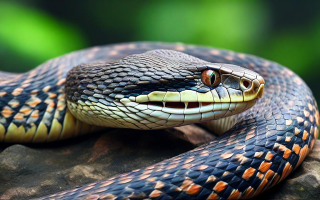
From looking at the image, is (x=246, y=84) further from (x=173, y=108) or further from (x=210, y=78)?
(x=173, y=108)

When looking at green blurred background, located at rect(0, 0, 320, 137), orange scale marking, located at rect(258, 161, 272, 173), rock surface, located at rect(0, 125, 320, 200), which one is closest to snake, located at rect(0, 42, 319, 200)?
orange scale marking, located at rect(258, 161, 272, 173)

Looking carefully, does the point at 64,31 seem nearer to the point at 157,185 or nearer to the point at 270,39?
the point at 270,39

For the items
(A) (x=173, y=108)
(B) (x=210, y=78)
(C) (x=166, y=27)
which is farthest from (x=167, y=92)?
(C) (x=166, y=27)

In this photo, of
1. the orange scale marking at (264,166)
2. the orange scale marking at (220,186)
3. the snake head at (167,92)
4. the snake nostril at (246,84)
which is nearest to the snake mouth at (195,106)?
the snake head at (167,92)

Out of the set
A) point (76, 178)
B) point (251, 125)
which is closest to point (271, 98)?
point (251, 125)

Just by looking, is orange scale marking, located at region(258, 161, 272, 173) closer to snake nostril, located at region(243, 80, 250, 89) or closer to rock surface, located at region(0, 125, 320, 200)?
rock surface, located at region(0, 125, 320, 200)

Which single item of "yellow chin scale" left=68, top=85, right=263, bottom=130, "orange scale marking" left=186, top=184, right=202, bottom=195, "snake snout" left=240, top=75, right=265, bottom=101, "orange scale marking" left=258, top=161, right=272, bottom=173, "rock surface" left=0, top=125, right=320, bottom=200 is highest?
"snake snout" left=240, top=75, right=265, bottom=101

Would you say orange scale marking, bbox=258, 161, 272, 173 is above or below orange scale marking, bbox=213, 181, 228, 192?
above

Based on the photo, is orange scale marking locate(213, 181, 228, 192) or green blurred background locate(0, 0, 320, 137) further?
green blurred background locate(0, 0, 320, 137)
